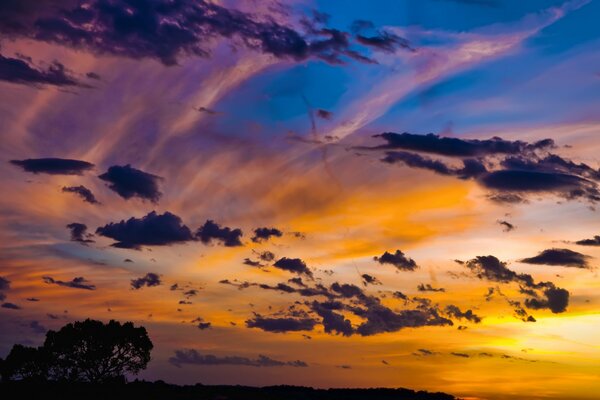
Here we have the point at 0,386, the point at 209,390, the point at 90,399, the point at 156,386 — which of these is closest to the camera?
the point at 90,399

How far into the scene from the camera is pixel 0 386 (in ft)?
399

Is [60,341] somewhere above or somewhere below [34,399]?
above

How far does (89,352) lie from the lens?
376ft

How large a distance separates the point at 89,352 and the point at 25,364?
12.9 meters

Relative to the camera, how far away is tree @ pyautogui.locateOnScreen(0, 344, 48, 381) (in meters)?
116

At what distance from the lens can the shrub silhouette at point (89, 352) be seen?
376 ft

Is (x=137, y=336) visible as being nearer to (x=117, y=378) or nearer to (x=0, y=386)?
(x=117, y=378)

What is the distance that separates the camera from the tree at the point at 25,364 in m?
116

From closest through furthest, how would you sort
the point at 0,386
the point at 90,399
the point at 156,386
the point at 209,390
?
the point at 90,399 → the point at 0,386 → the point at 156,386 → the point at 209,390

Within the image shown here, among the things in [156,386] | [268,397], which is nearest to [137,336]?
[156,386]

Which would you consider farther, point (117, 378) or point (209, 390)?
point (209, 390)

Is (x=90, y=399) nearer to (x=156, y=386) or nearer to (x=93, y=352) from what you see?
(x=93, y=352)

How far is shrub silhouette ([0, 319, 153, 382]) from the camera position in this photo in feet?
376

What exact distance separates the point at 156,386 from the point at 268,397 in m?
39.6
